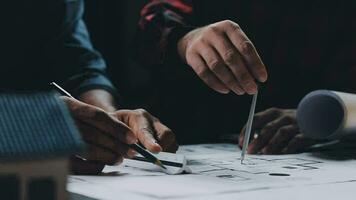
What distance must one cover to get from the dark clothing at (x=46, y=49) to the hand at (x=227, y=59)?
321 millimetres

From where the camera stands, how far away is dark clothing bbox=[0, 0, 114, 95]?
1.28 m

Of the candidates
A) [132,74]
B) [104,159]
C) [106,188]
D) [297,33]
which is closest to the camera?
[106,188]

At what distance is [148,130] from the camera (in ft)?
3.05

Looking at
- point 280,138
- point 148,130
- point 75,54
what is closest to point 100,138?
point 148,130

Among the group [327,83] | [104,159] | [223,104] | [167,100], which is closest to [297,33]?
[327,83]

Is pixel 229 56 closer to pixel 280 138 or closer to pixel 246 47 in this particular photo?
pixel 246 47

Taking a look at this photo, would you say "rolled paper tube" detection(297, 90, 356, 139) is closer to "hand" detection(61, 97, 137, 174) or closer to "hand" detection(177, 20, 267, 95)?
"hand" detection(177, 20, 267, 95)

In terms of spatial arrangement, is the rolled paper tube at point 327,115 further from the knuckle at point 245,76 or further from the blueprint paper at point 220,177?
the knuckle at point 245,76

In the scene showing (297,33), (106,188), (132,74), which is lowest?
(132,74)

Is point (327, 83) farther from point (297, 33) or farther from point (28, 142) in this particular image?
point (28, 142)

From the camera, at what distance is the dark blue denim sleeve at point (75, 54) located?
1.30 m

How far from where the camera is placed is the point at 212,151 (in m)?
1.07

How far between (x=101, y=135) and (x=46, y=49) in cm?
60

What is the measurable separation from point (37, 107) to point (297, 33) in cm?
114
